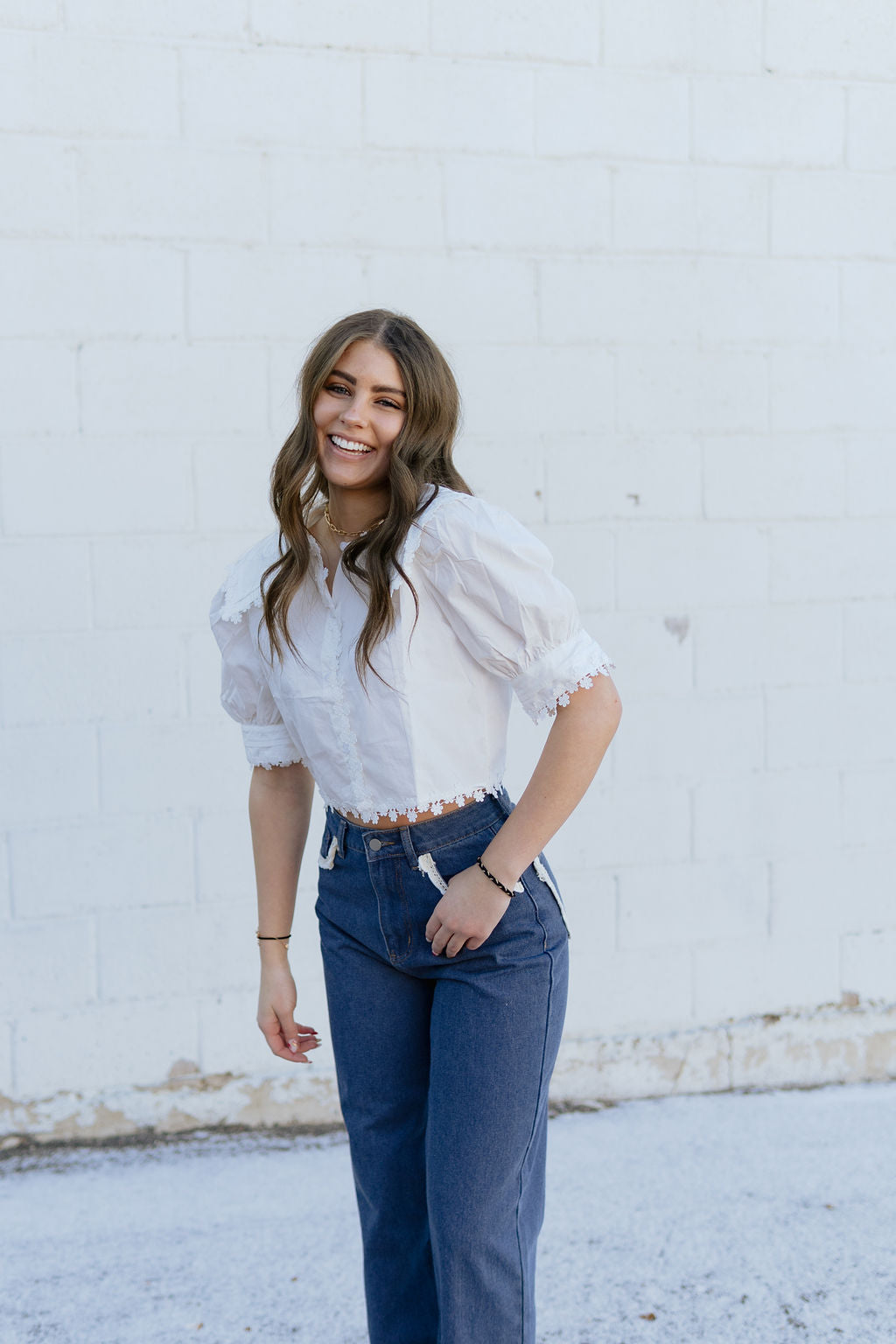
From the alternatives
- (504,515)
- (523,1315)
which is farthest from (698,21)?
(523,1315)

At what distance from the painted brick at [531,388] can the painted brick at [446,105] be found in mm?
508

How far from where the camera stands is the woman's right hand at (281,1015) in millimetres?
1771

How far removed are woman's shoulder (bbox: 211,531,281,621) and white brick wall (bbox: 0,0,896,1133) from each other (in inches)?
43.9

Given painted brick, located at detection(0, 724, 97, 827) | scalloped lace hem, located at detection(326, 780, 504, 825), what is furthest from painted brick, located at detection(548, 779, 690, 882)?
scalloped lace hem, located at detection(326, 780, 504, 825)

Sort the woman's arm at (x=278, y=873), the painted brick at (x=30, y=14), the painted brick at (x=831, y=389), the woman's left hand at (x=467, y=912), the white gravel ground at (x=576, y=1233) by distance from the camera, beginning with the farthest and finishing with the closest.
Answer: the painted brick at (x=831, y=389) < the painted brick at (x=30, y=14) < the white gravel ground at (x=576, y=1233) < the woman's arm at (x=278, y=873) < the woman's left hand at (x=467, y=912)

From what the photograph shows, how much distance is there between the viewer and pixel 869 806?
3.14 meters

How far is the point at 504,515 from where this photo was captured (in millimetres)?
1499

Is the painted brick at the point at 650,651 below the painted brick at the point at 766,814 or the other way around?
the other way around

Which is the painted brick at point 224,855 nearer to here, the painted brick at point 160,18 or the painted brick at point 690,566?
the painted brick at point 690,566

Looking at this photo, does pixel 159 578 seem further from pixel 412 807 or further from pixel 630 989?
pixel 630 989

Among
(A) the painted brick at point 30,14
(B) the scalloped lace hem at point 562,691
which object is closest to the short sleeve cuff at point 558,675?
(B) the scalloped lace hem at point 562,691

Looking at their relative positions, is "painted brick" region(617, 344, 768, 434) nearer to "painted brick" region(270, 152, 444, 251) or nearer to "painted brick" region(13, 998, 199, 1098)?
"painted brick" region(270, 152, 444, 251)

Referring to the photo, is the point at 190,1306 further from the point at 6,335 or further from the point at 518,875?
the point at 6,335

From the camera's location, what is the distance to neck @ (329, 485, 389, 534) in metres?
1.60
